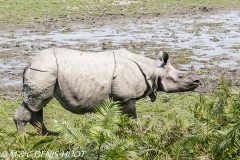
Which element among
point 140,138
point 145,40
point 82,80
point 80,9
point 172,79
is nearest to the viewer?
point 140,138

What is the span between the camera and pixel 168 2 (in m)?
28.5

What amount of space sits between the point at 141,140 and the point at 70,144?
1.93 feet

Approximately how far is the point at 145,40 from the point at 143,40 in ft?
0.23

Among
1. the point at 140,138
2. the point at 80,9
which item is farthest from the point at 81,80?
the point at 80,9

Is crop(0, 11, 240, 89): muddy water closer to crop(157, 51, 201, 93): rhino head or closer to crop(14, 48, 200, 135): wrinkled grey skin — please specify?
crop(14, 48, 200, 135): wrinkled grey skin

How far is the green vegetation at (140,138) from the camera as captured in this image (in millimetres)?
3580

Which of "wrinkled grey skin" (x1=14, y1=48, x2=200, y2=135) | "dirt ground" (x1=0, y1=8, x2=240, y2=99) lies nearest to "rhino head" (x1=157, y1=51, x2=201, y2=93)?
"wrinkled grey skin" (x1=14, y1=48, x2=200, y2=135)

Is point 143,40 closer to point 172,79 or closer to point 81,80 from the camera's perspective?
point 172,79

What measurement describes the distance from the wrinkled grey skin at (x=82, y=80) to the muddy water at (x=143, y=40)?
5.06 metres

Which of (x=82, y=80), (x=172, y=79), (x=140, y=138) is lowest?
(x=172, y=79)

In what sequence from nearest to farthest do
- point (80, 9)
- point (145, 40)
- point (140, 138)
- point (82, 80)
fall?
point (140, 138), point (82, 80), point (145, 40), point (80, 9)

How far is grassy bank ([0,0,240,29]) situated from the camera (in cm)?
2284

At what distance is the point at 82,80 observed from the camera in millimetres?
7617

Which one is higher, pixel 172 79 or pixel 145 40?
pixel 172 79
